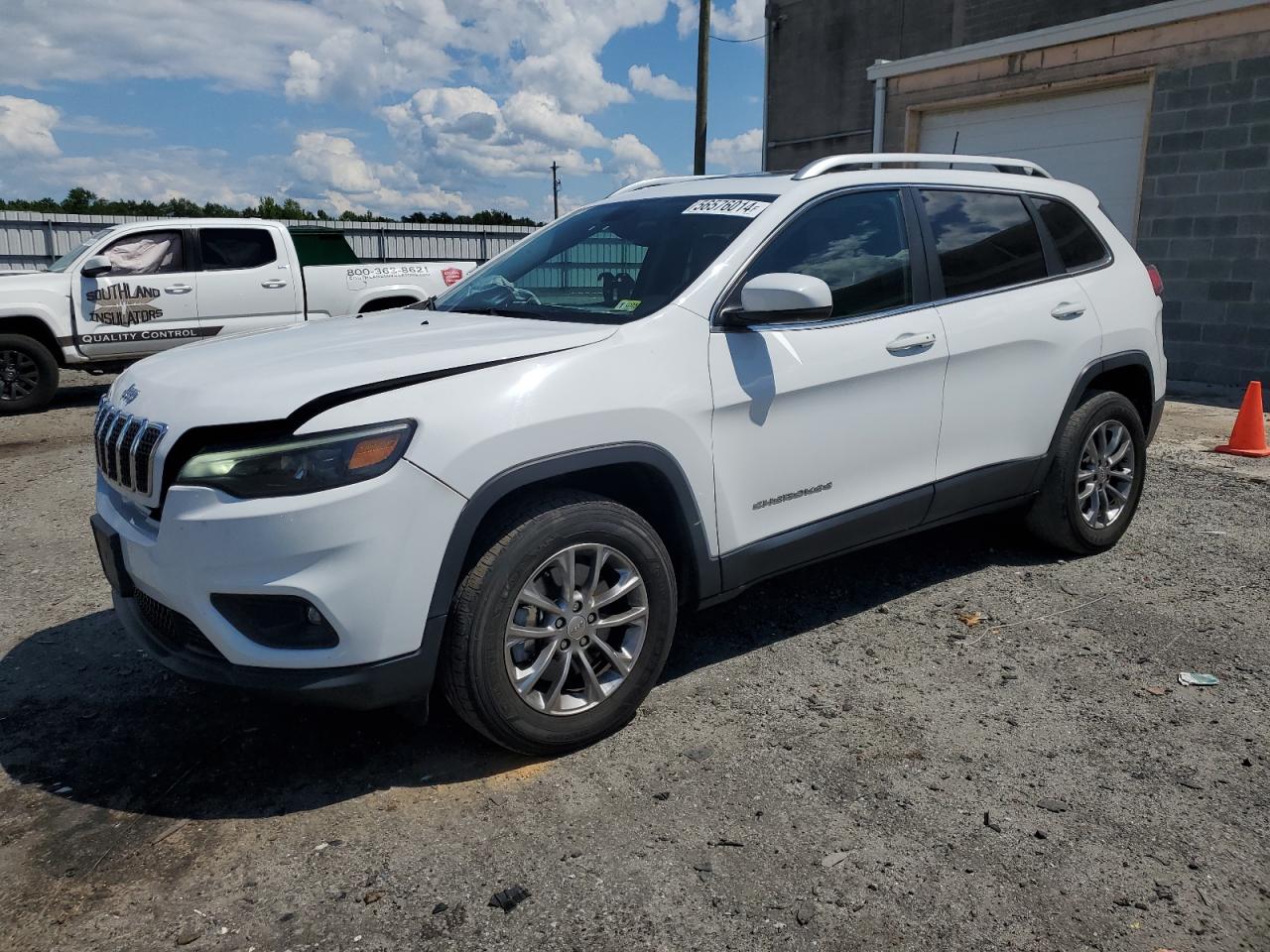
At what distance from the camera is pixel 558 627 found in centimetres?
302

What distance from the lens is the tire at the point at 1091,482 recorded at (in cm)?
466

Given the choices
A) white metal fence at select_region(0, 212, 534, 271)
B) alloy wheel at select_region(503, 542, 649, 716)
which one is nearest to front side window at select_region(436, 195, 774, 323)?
alloy wheel at select_region(503, 542, 649, 716)

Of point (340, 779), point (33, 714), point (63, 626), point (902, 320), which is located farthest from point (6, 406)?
point (902, 320)

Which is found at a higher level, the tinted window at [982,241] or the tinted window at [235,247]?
the tinted window at [235,247]

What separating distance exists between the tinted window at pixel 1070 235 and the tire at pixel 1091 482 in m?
0.66

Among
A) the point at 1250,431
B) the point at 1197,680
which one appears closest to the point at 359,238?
the point at 1250,431

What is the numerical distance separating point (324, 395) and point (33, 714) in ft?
6.06

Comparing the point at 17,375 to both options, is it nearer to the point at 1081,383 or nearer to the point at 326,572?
the point at 326,572

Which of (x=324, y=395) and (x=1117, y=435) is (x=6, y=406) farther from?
(x=1117, y=435)

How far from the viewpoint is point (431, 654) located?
9.16ft

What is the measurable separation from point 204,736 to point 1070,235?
4.34m

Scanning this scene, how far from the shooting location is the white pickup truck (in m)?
10.1

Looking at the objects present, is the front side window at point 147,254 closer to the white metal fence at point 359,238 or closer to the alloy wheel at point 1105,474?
the white metal fence at point 359,238

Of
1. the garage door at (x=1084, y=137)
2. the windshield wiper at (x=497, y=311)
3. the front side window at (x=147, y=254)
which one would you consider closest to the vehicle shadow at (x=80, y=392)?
the front side window at (x=147, y=254)
